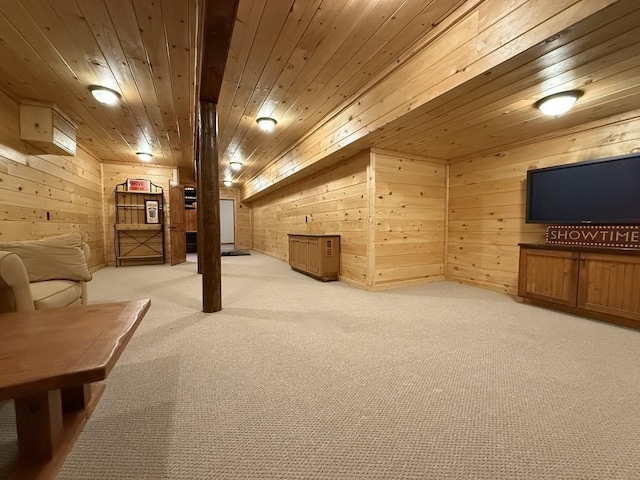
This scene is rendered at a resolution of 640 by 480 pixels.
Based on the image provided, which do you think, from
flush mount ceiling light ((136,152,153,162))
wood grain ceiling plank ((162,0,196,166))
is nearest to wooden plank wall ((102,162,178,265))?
flush mount ceiling light ((136,152,153,162))

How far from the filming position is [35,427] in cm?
98

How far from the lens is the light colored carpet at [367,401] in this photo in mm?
1049

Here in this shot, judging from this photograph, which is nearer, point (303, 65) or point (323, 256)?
point (303, 65)

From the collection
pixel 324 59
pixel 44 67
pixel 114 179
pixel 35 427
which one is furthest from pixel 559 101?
pixel 114 179

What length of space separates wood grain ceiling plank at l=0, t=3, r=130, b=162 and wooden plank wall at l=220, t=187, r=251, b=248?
6.15 metres

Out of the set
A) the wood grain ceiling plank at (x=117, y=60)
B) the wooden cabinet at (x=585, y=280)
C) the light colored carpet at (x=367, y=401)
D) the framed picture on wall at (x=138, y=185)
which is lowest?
Result: the light colored carpet at (x=367, y=401)

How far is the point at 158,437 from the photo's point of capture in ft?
3.83

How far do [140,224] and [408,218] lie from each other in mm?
5823

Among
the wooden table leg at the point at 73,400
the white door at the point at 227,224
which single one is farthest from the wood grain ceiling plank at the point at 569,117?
the white door at the point at 227,224

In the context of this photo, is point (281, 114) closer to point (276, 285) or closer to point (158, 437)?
point (276, 285)

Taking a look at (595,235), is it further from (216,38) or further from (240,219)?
(240,219)

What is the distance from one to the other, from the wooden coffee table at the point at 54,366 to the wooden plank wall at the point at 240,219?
928cm

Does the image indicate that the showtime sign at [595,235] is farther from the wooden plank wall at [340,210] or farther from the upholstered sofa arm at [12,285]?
the upholstered sofa arm at [12,285]

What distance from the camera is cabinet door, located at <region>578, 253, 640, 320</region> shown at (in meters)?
2.41
